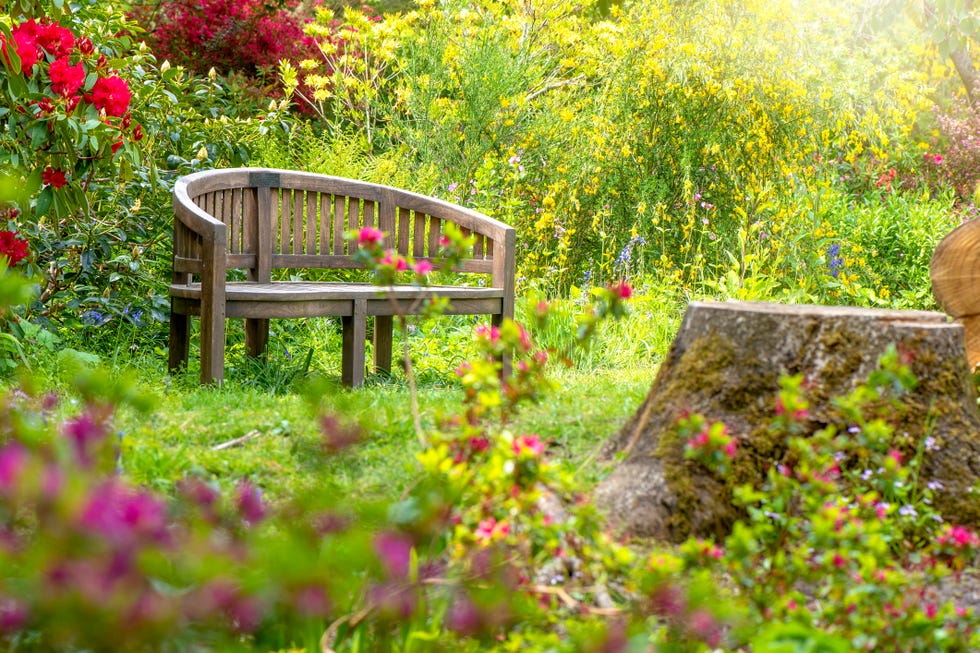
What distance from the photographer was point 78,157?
165 inches

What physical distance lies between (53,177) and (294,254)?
1.36m

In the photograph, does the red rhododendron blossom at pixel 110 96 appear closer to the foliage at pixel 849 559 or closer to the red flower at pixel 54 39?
the red flower at pixel 54 39

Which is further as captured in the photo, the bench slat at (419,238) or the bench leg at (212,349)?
the bench slat at (419,238)

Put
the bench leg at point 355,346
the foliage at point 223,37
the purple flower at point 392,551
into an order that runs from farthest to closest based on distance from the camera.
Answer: the foliage at point 223,37, the bench leg at point 355,346, the purple flower at point 392,551

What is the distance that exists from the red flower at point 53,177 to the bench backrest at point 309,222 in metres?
0.64

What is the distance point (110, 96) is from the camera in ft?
13.5

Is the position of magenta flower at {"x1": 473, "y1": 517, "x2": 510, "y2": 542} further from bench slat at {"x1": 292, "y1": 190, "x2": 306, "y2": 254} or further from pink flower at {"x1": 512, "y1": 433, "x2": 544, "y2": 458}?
bench slat at {"x1": 292, "y1": 190, "x2": 306, "y2": 254}

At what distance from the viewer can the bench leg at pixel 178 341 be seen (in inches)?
187

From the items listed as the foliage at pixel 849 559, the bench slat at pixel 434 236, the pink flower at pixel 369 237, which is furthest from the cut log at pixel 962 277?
the pink flower at pixel 369 237

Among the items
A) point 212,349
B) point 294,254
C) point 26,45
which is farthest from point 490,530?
point 294,254

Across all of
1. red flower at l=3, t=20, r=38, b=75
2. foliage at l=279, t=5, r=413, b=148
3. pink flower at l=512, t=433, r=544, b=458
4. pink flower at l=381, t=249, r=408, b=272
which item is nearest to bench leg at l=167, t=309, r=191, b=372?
red flower at l=3, t=20, r=38, b=75

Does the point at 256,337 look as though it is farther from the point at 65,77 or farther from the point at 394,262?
the point at 394,262

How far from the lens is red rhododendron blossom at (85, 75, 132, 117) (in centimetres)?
409

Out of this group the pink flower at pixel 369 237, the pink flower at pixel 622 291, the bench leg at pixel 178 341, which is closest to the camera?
the pink flower at pixel 622 291
